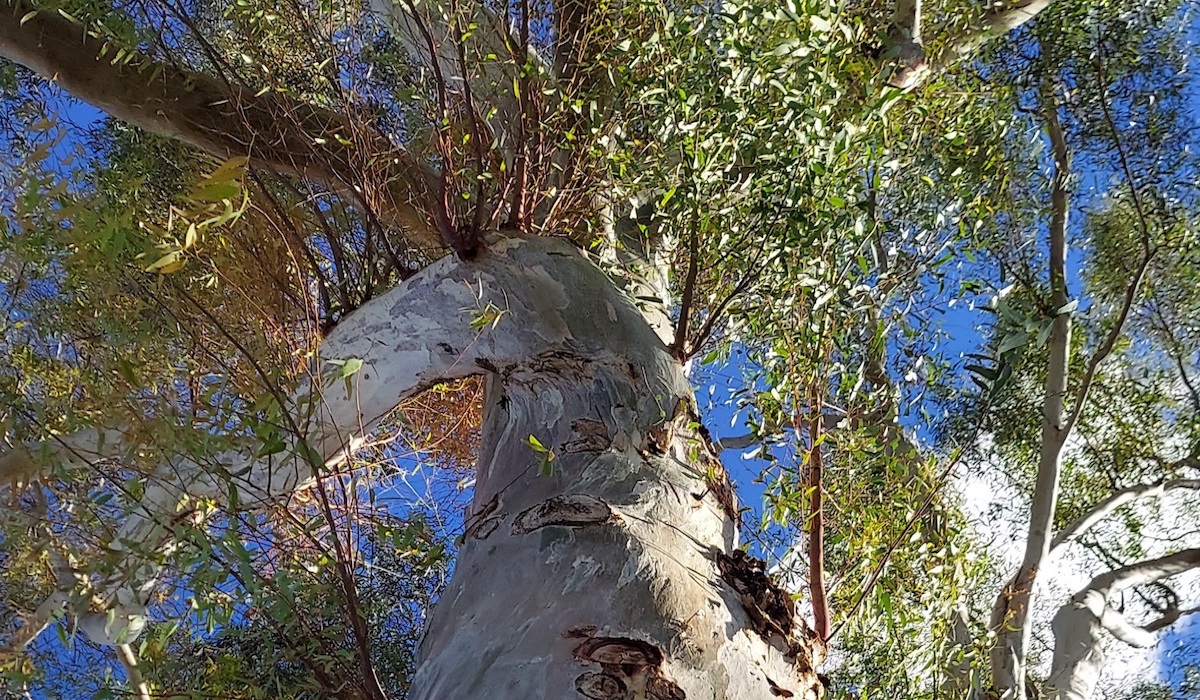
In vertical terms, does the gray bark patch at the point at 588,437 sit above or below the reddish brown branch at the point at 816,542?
above

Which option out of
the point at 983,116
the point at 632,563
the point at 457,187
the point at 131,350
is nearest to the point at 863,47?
the point at 983,116

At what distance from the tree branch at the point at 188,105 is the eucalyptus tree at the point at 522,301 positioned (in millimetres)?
12

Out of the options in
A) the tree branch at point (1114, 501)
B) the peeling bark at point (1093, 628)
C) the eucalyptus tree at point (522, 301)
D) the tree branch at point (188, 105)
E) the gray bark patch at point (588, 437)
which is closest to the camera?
the eucalyptus tree at point (522, 301)

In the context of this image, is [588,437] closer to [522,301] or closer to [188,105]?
[522,301]

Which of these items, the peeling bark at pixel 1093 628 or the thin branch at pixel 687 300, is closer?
the thin branch at pixel 687 300

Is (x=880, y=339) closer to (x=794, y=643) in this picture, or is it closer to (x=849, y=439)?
(x=849, y=439)

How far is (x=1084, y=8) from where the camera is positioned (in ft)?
14.0

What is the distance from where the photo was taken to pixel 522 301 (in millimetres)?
2027

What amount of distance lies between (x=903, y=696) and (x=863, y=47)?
234 cm

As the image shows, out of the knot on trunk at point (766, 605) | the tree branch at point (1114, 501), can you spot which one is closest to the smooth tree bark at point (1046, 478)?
the tree branch at point (1114, 501)

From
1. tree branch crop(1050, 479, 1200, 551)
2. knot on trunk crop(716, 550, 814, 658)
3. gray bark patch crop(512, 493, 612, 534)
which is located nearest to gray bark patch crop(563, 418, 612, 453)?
gray bark patch crop(512, 493, 612, 534)

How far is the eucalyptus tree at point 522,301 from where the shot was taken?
4.42 feet

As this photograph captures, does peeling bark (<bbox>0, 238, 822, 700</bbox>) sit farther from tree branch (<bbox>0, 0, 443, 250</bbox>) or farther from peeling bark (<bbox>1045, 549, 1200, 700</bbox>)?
peeling bark (<bbox>1045, 549, 1200, 700</bbox>)

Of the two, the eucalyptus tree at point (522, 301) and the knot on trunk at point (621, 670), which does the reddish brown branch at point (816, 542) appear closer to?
the eucalyptus tree at point (522, 301)
